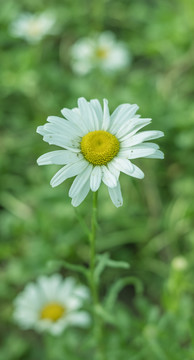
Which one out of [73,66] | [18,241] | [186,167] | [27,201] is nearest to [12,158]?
[27,201]

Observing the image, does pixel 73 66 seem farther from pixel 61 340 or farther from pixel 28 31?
pixel 61 340

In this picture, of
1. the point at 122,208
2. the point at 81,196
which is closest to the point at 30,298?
the point at 122,208

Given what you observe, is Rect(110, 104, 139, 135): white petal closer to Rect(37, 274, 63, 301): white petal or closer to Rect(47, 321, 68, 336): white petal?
Rect(47, 321, 68, 336): white petal

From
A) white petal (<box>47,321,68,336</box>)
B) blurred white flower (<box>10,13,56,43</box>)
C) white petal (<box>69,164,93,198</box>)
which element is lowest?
white petal (<box>47,321,68,336</box>)

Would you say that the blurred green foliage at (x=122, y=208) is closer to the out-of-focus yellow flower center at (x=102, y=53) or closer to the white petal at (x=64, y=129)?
the out-of-focus yellow flower center at (x=102, y=53)

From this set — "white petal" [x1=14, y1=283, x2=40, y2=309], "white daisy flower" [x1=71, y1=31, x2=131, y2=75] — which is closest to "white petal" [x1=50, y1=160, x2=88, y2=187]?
"white petal" [x1=14, y1=283, x2=40, y2=309]

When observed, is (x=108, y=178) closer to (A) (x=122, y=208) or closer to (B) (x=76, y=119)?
(B) (x=76, y=119)
